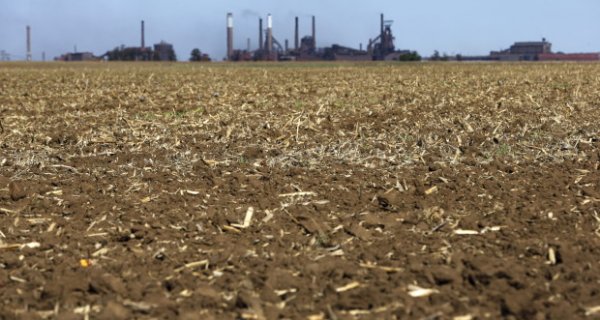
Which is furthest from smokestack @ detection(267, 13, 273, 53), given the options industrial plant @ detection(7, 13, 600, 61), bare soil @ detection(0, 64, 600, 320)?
bare soil @ detection(0, 64, 600, 320)

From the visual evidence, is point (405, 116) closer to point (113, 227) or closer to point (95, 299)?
point (113, 227)

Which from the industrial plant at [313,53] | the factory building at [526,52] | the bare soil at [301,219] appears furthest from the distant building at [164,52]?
the bare soil at [301,219]

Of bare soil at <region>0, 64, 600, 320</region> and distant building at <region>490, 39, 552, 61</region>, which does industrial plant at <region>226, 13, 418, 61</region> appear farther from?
bare soil at <region>0, 64, 600, 320</region>

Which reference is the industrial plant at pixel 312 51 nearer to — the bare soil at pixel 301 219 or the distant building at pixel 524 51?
the distant building at pixel 524 51

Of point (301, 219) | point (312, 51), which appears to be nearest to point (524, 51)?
point (312, 51)

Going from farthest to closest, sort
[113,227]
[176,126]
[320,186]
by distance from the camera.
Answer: [176,126] < [320,186] < [113,227]

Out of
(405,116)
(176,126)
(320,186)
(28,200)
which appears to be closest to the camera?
(28,200)

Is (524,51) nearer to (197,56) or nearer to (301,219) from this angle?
(197,56)

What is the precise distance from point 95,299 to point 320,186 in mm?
2815

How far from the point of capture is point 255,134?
9461mm

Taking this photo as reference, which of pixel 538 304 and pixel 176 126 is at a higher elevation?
pixel 176 126

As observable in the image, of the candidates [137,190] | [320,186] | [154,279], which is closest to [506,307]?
[154,279]

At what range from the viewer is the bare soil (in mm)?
3855

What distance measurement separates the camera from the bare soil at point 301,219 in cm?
386
